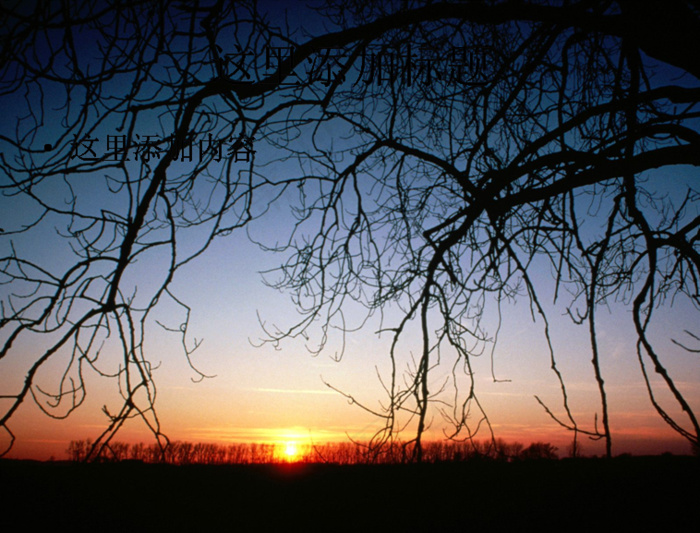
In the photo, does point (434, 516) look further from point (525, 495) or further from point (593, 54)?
point (593, 54)

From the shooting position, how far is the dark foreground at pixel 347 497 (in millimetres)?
1969

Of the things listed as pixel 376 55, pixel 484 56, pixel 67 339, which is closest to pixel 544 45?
pixel 484 56

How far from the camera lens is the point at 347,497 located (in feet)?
7.58

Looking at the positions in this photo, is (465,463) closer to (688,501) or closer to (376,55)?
(688,501)

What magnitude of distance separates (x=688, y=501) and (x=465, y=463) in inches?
41.7

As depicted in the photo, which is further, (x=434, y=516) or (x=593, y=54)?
(x=593, y=54)

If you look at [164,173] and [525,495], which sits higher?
[164,173]

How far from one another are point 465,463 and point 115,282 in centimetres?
211

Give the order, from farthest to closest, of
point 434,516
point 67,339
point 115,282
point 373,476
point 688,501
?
point 373,476
point 688,501
point 434,516
point 115,282
point 67,339

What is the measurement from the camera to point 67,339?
1.78 metres

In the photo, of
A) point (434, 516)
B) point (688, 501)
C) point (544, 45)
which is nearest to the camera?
point (434, 516)

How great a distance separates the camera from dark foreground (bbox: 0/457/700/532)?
197 cm

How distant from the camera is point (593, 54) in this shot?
360cm

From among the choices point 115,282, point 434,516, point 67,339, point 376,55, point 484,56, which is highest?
point 484,56
